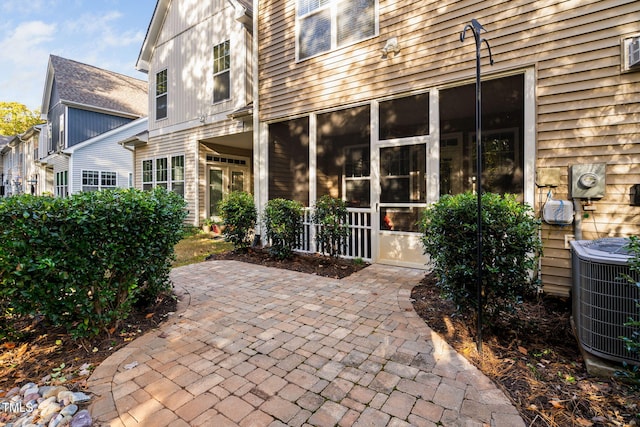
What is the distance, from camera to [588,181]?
10.9 ft

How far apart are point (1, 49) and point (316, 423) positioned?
36.5 m

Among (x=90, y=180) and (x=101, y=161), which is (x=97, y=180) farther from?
(x=101, y=161)

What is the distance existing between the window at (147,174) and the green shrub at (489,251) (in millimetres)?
10984

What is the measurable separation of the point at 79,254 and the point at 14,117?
39.6m

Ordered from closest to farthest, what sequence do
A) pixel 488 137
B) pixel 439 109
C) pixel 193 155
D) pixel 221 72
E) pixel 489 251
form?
pixel 489 251 < pixel 488 137 < pixel 439 109 < pixel 221 72 < pixel 193 155

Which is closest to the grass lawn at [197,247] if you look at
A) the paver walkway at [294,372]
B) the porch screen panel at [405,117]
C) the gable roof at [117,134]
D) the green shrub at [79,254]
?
the green shrub at [79,254]

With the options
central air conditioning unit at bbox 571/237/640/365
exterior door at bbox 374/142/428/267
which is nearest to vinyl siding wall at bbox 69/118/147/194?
exterior door at bbox 374/142/428/267

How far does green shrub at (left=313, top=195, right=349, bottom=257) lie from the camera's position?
5.06 meters

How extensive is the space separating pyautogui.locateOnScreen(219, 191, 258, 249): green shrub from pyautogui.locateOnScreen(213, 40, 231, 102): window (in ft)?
12.5

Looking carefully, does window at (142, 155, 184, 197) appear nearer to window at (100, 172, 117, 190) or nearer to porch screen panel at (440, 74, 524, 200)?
window at (100, 172, 117, 190)

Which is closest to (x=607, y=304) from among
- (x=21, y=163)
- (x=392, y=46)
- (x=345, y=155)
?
(x=392, y=46)

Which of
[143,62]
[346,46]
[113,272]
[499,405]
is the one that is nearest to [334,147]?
[346,46]

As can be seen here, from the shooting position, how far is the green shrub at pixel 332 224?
5063mm

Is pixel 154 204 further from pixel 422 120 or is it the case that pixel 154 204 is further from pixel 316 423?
pixel 422 120
